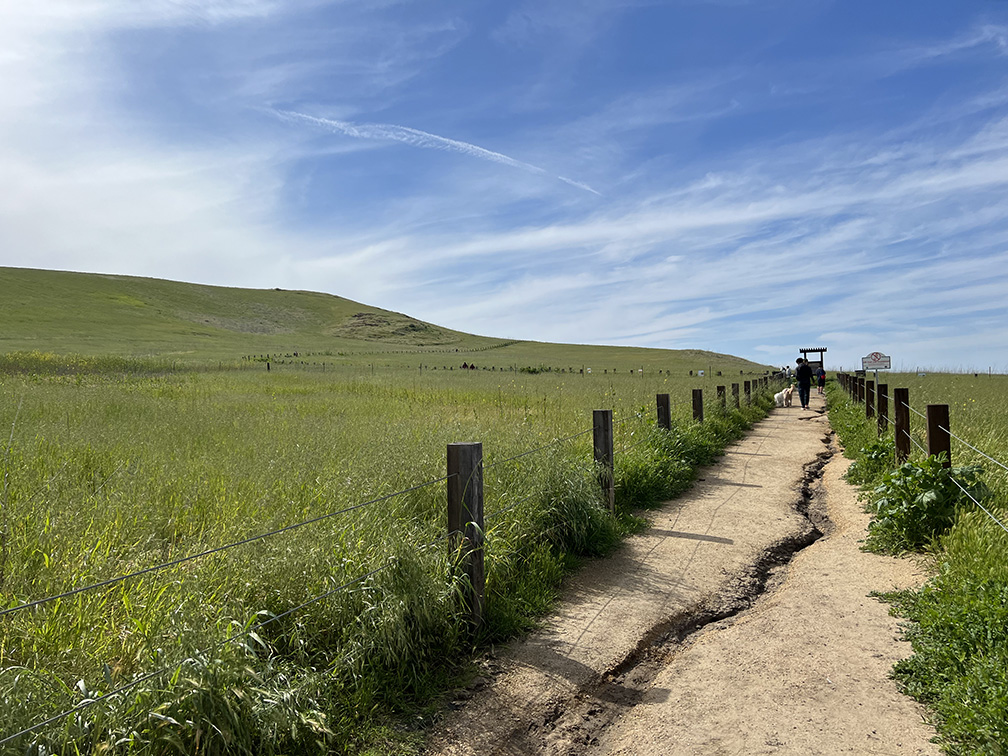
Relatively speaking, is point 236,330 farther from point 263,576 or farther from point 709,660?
point 709,660

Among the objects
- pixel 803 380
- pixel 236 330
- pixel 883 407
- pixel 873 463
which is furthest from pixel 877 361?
pixel 236 330

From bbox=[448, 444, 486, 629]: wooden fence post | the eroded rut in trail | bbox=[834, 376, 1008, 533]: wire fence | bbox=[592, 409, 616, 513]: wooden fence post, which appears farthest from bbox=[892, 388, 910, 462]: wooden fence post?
bbox=[448, 444, 486, 629]: wooden fence post

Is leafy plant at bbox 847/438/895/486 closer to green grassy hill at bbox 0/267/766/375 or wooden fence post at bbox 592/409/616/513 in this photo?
wooden fence post at bbox 592/409/616/513

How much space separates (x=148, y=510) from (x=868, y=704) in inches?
196

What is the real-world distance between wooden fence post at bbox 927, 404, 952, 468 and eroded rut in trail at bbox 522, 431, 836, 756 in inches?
56.3


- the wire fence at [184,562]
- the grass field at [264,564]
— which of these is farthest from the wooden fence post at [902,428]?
the wire fence at [184,562]

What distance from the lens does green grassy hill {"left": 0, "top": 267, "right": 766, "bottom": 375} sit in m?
55.2

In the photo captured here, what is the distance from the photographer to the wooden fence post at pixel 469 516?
4129 mm

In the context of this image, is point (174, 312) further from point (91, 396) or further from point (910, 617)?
point (910, 617)

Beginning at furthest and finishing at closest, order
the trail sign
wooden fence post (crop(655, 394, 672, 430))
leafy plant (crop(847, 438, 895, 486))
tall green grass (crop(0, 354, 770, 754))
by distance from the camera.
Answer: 1. the trail sign
2. wooden fence post (crop(655, 394, 672, 430))
3. leafy plant (crop(847, 438, 895, 486))
4. tall green grass (crop(0, 354, 770, 754))

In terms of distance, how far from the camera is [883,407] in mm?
11430

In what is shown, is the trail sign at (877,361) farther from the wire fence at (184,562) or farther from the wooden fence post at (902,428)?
the wire fence at (184,562)

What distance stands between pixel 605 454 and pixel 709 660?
3345 mm

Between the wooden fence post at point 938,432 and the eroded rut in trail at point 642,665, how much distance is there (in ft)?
4.69
